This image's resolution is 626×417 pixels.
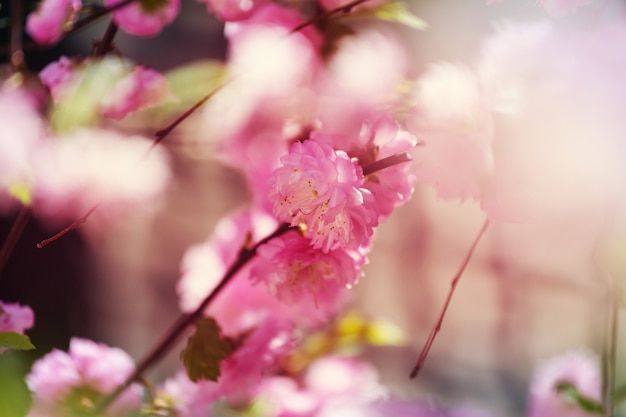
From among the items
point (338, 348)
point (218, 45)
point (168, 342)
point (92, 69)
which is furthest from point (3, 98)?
point (218, 45)

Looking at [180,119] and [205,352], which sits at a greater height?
[180,119]

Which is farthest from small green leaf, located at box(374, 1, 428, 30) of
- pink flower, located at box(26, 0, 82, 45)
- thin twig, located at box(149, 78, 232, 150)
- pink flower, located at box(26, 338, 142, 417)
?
pink flower, located at box(26, 338, 142, 417)

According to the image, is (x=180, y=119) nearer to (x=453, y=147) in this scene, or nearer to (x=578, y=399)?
(x=453, y=147)

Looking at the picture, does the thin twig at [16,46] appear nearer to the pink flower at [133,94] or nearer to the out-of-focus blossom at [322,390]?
the pink flower at [133,94]

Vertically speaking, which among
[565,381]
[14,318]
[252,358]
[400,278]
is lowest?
[400,278]

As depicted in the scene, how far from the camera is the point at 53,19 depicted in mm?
538

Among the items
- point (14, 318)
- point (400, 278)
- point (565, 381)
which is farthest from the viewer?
point (400, 278)

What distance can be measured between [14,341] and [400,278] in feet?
2.75

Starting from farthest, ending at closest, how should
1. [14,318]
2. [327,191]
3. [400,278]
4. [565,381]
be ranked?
[400,278] < [565,381] < [14,318] < [327,191]

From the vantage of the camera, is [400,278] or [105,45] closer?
[105,45]

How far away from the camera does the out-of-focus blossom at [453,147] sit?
406 mm

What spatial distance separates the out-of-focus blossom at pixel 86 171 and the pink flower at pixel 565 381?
1.24 ft

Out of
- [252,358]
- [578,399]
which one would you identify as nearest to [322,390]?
[252,358]

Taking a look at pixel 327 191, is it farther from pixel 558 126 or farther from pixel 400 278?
pixel 400 278
